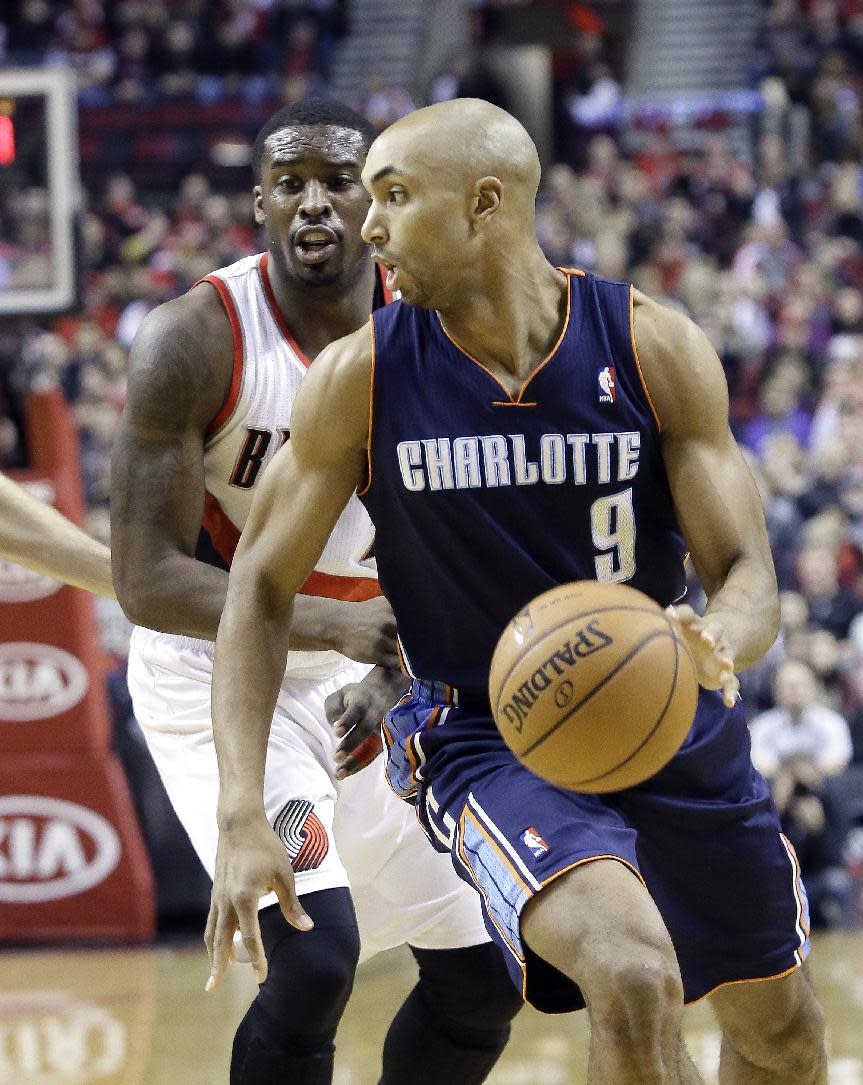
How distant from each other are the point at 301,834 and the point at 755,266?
35.1 ft

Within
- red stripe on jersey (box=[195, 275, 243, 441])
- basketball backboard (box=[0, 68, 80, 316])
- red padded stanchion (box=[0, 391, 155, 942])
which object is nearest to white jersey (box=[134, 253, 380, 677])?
red stripe on jersey (box=[195, 275, 243, 441])

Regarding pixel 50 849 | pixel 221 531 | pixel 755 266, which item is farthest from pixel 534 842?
pixel 755 266

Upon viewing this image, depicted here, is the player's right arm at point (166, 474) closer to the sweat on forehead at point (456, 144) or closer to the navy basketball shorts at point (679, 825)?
the navy basketball shorts at point (679, 825)

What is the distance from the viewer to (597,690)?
263cm

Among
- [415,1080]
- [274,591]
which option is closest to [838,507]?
[415,1080]

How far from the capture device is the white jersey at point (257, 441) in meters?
3.60

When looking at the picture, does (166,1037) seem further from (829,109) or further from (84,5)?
(84,5)

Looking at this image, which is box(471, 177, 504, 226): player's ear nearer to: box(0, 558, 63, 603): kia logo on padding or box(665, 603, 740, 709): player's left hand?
box(665, 603, 740, 709): player's left hand

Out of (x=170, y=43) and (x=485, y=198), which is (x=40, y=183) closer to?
(x=485, y=198)

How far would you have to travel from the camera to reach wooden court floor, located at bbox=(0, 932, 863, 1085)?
511 cm

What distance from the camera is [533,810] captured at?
2.86m

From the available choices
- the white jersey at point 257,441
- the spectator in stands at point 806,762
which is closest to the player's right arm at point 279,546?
the white jersey at point 257,441

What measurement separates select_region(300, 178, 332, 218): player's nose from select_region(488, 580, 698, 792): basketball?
1.23 meters

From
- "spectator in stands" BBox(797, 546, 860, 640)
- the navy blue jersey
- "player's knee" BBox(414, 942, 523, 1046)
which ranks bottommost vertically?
"spectator in stands" BBox(797, 546, 860, 640)
